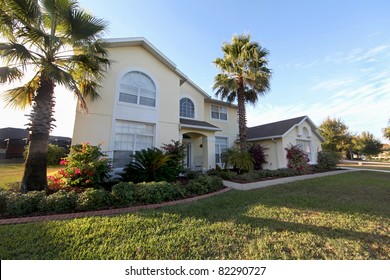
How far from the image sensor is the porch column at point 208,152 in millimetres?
13219

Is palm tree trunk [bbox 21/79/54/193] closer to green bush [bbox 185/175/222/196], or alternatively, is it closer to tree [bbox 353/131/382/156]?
green bush [bbox 185/175/222/196]

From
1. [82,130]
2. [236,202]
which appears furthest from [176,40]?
[236,202]

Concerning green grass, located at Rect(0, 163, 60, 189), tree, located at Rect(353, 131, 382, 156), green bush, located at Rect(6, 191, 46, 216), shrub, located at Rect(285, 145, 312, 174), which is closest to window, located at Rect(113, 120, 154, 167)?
green bush, located at Rect(6, 191, 46, 216)

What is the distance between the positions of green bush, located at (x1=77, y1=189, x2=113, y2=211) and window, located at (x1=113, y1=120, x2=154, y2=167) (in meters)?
4.17

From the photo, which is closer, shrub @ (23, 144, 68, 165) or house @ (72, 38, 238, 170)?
house @ (72, 38, 238, 170)

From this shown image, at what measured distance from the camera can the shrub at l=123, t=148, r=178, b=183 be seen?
316 inches

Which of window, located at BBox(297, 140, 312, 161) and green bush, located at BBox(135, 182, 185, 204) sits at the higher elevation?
window, located at BBox(297, 140, 312, 161)

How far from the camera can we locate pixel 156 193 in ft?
19.8

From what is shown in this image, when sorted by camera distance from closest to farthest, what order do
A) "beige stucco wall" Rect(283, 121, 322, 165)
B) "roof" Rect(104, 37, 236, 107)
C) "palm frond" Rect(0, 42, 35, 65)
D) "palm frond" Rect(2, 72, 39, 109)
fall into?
"palm frond" Rect(0, 42, 35, 65) → "palm frond" Rect(2, 72, 39, 109) → "roof" Rect(104, 37, 236, 107) → "beige stucco wall" Rect(283, 121, 322, 165)

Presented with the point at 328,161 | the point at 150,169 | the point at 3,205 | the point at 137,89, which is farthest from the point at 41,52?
the point at 328,161

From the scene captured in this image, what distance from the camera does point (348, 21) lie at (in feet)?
28.6

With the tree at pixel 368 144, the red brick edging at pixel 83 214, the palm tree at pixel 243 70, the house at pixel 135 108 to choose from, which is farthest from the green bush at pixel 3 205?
the tree at pixel 368 144
